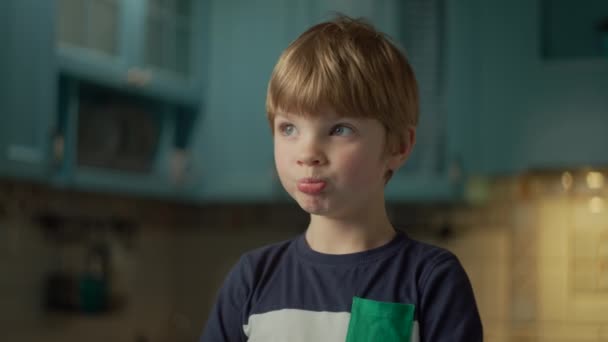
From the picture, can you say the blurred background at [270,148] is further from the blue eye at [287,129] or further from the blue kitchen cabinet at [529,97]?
the blue eye at [287,129]

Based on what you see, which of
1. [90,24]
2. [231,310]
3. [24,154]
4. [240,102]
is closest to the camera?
[231,310]

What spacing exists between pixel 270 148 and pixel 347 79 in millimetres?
2185

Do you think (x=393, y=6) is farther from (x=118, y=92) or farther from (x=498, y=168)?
(x=118, y=92)

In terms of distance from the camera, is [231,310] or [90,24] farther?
[90,24]

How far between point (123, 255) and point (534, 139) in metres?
1.51

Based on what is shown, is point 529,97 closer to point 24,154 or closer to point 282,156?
point 24,154

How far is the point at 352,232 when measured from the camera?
2.81 feet

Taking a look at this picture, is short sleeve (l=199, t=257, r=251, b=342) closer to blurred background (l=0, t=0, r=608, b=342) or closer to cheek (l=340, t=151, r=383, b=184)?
cheek (l=340, t=151, r=383, b=184)

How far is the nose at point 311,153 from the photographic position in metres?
0.79

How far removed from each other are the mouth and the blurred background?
62.9 inches

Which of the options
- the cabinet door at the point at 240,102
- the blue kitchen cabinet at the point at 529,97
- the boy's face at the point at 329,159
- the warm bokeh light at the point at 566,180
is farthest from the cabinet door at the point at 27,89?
the warm bokeh light at the point at 566,180

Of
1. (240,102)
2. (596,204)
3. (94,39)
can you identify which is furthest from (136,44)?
(596,204)

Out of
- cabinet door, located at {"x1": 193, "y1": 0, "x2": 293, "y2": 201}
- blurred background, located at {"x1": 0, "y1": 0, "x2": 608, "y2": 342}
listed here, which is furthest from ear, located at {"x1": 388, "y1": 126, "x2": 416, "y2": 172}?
cabinet door, located at {"x1": 193, "y1": 0, "x2": 293, "y2": 201}

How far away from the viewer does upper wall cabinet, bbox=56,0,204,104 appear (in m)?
2.47
